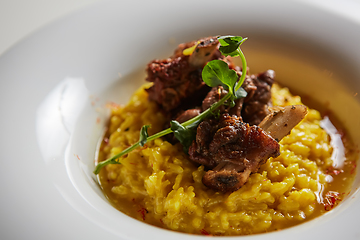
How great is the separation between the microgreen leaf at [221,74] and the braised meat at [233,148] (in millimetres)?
315

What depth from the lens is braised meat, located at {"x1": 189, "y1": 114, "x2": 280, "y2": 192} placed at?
308 cm

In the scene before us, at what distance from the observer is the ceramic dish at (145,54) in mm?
3838

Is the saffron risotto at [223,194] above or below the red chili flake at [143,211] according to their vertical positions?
above

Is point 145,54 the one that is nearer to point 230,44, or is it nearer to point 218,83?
point 218,83

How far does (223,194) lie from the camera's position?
3316 millimetres

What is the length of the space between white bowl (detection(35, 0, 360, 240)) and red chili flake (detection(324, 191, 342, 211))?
0.14m

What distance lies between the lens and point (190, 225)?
321cm

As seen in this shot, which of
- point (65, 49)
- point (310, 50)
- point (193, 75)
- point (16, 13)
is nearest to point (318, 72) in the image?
point (310, 50)

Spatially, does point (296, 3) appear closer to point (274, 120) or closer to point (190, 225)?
point (274, 120)

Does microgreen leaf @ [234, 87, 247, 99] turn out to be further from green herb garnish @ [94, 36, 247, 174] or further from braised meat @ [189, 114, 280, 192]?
braised meat @ [189, 114, 280, 192]

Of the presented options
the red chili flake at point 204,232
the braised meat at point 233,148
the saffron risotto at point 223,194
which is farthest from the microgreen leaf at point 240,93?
the red chili flake at point 204,232

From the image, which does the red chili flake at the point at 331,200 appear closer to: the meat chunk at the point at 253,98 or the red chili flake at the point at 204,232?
the meat chunk at the point at 253,98

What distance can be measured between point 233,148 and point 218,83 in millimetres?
661

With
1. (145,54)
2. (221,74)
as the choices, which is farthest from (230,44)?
(145,54)
